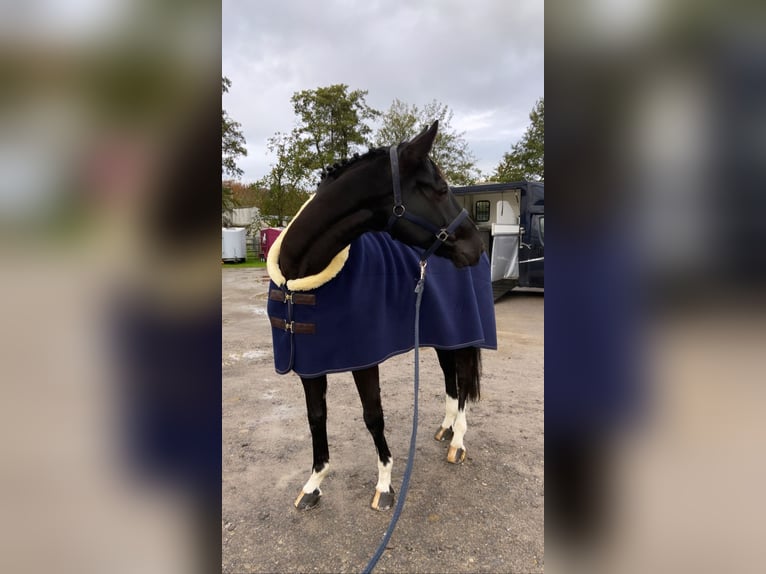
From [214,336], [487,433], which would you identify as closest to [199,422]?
[214,336]

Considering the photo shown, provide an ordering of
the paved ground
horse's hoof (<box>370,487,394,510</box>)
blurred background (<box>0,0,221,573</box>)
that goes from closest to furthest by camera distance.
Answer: blurred background (<box>0,0,221,573</box>) < the paved ground < horse's hoof (<box>370,487,394,510</box>)

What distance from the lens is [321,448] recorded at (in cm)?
259

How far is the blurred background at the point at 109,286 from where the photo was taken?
0.42 meters

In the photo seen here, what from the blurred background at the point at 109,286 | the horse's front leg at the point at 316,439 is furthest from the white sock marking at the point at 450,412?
the blurred background at the point at 109,286

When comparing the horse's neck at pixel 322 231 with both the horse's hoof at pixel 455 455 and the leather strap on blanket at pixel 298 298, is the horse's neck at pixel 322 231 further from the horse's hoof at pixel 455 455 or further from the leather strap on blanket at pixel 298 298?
the horse's hoof at pixel 455 455

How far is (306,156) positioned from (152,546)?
756 inches

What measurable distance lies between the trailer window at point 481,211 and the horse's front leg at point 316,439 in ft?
32.4

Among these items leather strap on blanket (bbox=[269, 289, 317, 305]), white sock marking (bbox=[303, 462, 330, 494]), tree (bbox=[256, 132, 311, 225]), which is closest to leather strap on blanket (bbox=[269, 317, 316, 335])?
leather strap on blanket (bbox=[269, 289, 317, 305])

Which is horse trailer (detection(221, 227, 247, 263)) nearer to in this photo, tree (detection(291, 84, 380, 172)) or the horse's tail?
tree (detection(291, 84, 380, 172))

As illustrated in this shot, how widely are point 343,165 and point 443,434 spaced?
7.52ft

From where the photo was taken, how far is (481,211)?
11719 millimetres

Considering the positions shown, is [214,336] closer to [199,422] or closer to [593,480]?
[199,422]

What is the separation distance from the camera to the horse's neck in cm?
219

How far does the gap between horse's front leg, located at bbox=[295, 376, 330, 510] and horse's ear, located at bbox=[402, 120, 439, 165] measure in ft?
4.56
